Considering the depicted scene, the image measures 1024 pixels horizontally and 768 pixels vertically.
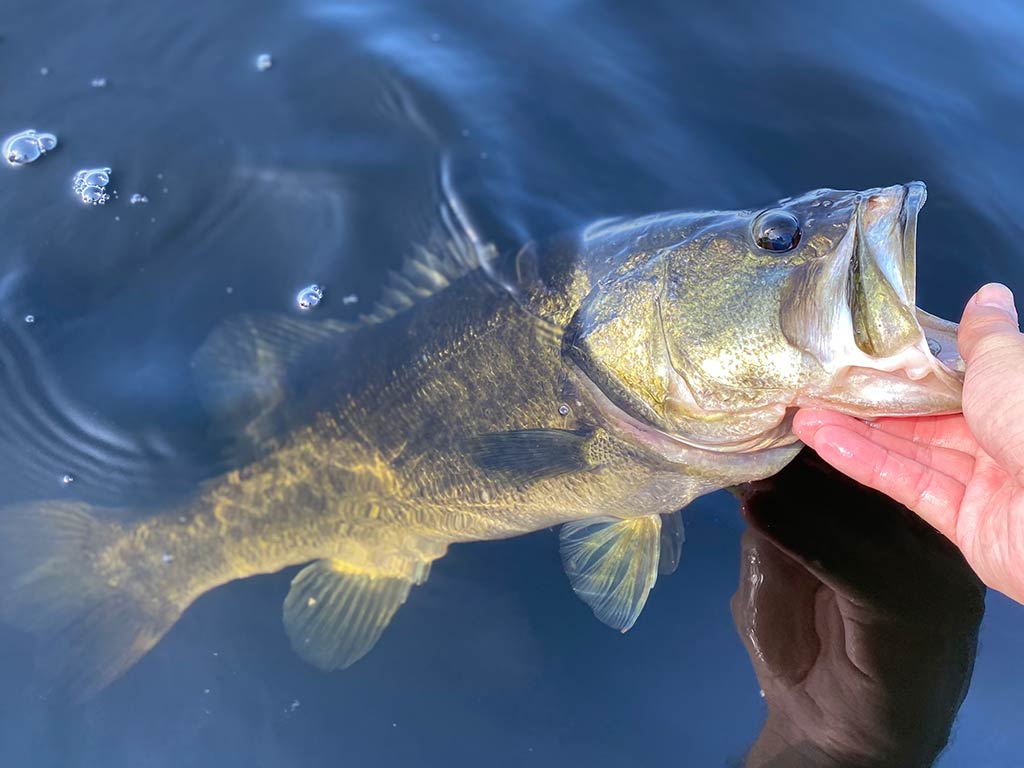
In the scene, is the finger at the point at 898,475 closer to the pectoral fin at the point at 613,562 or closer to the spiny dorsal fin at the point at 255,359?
the pectoral fin at the point at 613,562

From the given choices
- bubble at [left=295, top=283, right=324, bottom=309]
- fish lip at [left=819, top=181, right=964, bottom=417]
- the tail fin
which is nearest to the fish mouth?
fish lip at [left=819, top=181, right=964, bottom=417]

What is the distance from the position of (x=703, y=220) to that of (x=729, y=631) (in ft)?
4.87

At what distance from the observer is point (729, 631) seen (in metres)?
3.04

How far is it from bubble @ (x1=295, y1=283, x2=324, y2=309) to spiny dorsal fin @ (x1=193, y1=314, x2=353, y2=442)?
0.39m

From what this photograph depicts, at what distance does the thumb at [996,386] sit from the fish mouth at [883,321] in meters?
0.09

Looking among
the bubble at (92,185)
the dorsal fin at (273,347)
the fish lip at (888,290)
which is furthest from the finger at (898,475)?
the bubble at (92,185)

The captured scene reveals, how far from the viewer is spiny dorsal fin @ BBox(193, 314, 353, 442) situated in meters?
3.28

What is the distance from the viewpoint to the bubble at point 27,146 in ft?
13.2

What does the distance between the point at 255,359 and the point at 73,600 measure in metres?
1.12

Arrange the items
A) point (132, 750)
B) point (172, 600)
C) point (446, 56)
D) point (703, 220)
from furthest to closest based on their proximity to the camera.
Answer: point (446, 56), point (172, 600), point (132, 750), point (703, 220)

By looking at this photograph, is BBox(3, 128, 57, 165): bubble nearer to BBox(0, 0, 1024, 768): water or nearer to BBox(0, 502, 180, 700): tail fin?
BBox(0, 0, 1024, 768): water

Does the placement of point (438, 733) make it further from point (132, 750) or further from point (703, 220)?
point (703, 220)

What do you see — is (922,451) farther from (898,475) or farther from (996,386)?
(996,386)

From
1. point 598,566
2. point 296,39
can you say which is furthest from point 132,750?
point 296,39
